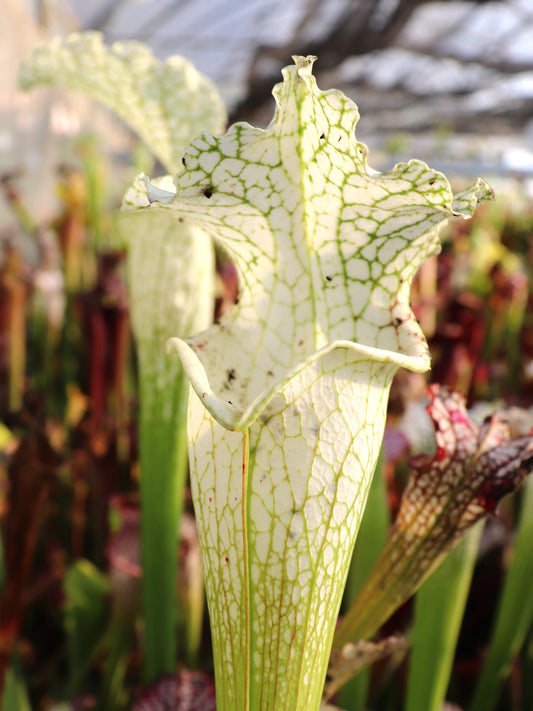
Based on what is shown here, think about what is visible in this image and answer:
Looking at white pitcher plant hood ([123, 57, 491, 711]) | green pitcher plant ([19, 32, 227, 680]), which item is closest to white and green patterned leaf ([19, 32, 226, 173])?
green pitcher plant ([19, 32, 227, 680])

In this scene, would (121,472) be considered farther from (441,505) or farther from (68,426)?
(441,505)

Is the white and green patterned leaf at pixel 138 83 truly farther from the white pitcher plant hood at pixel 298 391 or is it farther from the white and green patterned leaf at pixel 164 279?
the white pitcher plant hood at pixel 298 391

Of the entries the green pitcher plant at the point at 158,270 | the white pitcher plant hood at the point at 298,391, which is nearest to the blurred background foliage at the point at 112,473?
the green pitcher plant at the point at 158,270

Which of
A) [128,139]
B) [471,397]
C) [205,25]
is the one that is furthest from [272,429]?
[128,139]

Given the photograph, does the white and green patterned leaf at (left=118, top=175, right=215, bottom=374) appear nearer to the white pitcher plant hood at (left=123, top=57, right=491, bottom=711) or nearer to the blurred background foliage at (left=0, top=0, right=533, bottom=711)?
the blurred background foliage at (left=0, top=0, right=533, bottom=711)

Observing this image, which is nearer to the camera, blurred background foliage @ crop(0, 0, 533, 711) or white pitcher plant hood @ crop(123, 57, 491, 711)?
white pitcher plant hood @ crop(123, 57, 491, 711)

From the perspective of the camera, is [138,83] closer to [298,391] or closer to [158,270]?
[158,270]

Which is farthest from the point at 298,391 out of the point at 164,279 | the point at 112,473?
the point at 112,473
